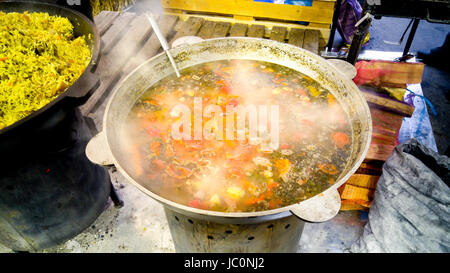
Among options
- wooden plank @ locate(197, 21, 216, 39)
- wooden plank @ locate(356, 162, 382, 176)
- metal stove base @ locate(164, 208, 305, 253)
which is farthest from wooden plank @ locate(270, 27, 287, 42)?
metal stove base @ locate(164, 208, 305, 253)

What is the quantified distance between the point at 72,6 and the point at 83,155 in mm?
1419

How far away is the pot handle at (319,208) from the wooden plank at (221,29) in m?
3.82

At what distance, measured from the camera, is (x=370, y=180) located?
122 inches

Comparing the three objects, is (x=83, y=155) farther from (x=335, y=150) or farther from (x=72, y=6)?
(x=335, y=150)

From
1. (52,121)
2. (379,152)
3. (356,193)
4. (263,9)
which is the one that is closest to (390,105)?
(379,152)

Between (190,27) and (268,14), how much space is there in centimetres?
141

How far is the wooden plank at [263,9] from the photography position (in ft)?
14.5

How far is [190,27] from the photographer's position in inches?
187

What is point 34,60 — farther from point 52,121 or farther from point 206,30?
point 206,30

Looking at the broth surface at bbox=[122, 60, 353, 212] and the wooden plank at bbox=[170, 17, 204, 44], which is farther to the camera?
the wooden plank at bbox=[170, 17, 204, 44]

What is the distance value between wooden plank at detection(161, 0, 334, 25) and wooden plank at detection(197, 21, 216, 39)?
0.77ft

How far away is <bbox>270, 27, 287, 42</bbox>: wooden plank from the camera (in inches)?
175

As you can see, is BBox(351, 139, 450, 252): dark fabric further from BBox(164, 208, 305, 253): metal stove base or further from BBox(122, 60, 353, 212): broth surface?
BBox(164, 208, 305, 253): metal stove base

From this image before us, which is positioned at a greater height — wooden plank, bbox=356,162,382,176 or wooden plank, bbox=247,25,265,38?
wooden plank, bbox=247,25,265,38
